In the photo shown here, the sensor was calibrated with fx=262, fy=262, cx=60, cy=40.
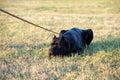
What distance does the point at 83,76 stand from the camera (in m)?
4.93

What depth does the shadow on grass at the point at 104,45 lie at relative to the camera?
6.91m

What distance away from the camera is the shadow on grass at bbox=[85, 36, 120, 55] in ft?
22.7

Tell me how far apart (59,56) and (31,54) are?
913 millimetres

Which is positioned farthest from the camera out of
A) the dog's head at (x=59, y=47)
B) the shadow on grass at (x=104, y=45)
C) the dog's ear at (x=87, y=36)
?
the dog's ear at (x=87, y=36)

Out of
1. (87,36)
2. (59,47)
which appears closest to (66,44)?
(59,47)

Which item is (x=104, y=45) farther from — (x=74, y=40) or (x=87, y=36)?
(x=74, y=40)

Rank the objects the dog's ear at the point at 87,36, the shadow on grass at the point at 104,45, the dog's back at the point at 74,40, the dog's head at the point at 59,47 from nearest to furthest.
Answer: the dog's head at the point at 59,47 < the dog's back at the point at 74,40 < the shadow on grass at the point at 104,45 < the dog's ear at the point at 87,36

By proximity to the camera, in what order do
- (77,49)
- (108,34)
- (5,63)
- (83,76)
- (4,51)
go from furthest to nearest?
1. (108,34)
2. (4,51)
3. (77,49)
4. (5,63)
5. (83,76)

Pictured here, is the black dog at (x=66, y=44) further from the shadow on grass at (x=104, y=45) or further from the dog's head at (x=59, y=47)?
the shadow on grass at (x=104, y=45)

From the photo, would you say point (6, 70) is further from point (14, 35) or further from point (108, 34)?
point (108, 34)

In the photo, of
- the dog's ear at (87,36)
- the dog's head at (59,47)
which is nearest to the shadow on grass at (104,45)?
the dog's ear at (87,36)

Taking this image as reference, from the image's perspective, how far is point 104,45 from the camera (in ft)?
24.5

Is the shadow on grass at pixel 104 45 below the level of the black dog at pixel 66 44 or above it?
below

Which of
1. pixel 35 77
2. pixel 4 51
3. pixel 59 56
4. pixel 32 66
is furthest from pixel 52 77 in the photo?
pixel 4 51
